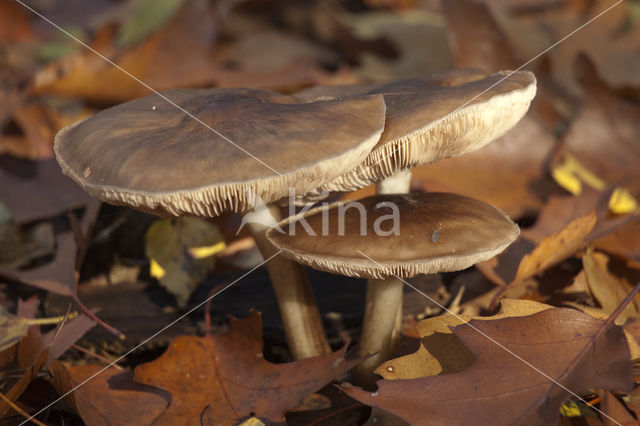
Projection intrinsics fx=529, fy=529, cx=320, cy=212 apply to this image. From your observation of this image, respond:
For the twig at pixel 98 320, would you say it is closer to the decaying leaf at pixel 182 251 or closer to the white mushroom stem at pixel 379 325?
the decaying leaf at pixel 182 251

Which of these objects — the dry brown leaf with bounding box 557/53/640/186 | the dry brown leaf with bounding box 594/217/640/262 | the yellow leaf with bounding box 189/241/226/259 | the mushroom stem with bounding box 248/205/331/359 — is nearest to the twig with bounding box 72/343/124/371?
the yellow leaf with bounding box 189/241/226/259

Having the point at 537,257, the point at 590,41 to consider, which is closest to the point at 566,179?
the point at 537,257

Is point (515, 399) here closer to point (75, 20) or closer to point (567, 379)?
point (567, 379)

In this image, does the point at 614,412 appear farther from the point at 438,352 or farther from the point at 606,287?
the point at 606,287

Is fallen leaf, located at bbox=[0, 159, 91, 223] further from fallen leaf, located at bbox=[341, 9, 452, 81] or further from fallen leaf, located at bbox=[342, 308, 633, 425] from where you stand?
fallen leaf, located at bbox=[341, 9, 452, 81]

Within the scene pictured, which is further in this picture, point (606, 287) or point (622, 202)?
point (622, 202)

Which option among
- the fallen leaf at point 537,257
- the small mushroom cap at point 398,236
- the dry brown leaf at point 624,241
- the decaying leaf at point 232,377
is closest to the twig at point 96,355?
the decaying leaf at point 232,377

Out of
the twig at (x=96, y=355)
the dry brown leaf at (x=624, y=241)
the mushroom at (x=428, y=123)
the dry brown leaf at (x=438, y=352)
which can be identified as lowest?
the twig at (x=96, y=355)
